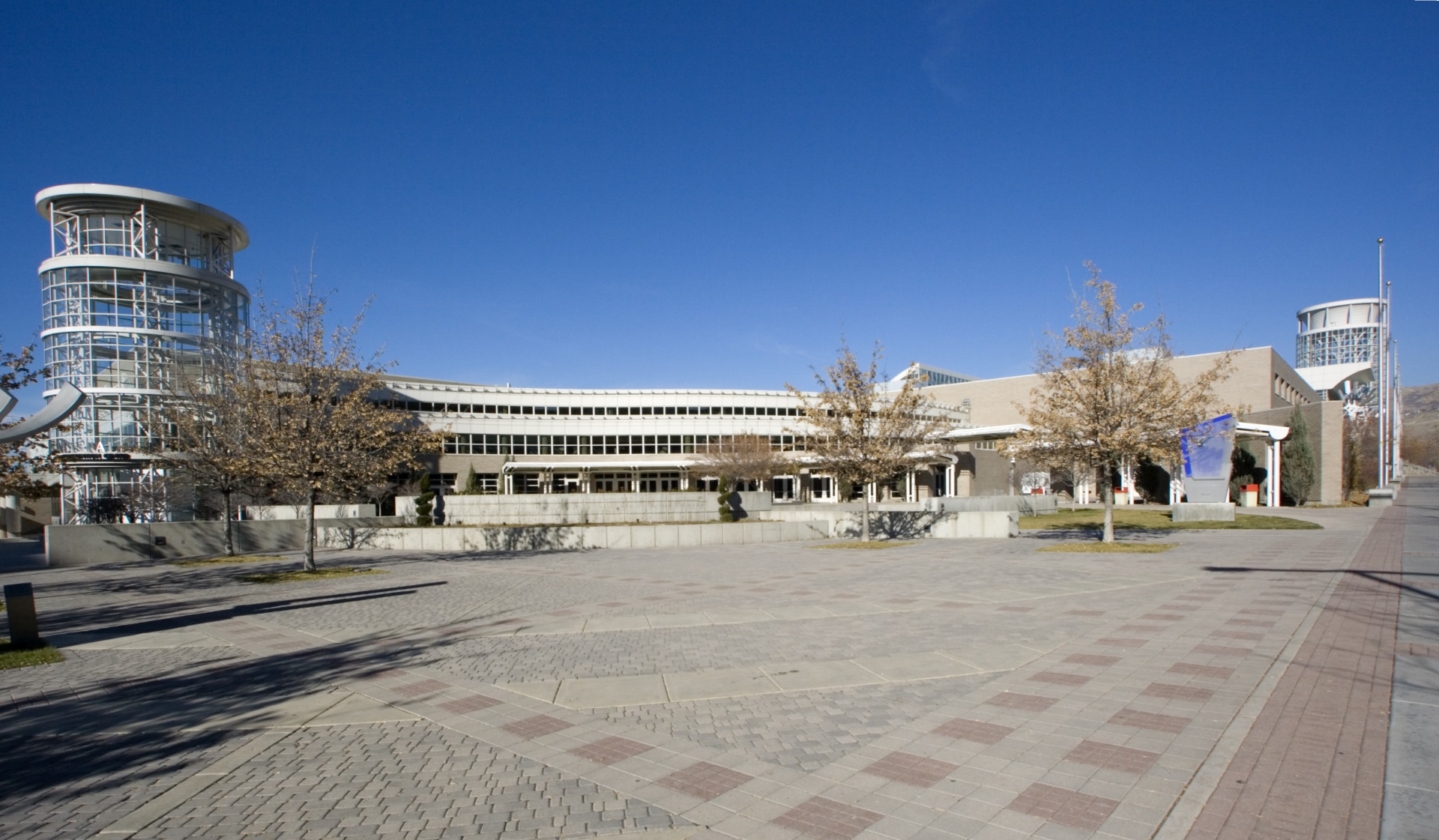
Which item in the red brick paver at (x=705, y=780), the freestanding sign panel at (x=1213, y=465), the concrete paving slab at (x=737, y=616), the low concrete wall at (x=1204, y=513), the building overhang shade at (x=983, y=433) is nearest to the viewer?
the red brick paver at (x=705, y=780)

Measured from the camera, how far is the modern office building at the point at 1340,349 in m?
94.7

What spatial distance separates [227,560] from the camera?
23844 millimetres

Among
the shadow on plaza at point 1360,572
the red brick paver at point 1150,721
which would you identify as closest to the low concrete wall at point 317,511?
the shadow on plaza at point 1360,572

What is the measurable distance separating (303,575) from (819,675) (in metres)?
15.5

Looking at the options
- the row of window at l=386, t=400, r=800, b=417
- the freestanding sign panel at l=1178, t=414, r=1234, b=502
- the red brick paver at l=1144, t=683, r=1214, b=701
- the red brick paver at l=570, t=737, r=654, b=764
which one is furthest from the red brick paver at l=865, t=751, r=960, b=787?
the row of window at l=386, t=400, r=800, b=417

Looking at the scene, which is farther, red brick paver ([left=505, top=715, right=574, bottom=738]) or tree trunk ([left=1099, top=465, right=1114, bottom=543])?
tree trunk ([left=1099, top=465, right=1114, bottom=543])

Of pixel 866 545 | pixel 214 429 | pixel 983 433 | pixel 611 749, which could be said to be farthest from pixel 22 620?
pixel 983 433

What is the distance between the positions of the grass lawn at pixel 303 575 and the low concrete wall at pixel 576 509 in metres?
13.4

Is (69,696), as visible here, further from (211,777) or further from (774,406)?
(774,406)

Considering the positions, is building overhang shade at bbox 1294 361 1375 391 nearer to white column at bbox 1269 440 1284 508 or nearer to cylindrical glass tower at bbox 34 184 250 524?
white column at bbox 1269 440 1284 508

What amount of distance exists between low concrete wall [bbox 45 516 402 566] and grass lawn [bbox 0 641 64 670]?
51.6 ft

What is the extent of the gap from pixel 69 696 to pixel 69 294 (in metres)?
52.4

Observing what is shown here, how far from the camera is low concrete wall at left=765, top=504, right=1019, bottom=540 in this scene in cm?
2556

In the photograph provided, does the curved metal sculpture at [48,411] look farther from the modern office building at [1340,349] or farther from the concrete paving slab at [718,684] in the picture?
the modern office building at [1340,349]
